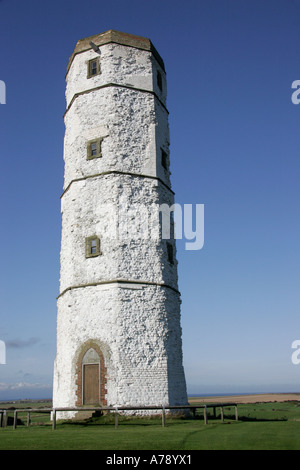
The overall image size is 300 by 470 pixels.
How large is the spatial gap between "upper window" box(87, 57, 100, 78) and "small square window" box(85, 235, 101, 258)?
8.29 metres

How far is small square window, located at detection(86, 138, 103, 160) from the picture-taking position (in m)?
20.3

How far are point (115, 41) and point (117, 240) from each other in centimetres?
1007

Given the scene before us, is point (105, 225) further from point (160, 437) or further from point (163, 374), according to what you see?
point (160, 437)

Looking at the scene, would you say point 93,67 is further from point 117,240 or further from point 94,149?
point 117,240

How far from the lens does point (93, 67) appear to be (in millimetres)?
21891

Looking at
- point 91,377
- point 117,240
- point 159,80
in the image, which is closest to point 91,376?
point 91,377

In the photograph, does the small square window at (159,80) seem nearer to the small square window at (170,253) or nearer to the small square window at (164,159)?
the small square window at (164,159)

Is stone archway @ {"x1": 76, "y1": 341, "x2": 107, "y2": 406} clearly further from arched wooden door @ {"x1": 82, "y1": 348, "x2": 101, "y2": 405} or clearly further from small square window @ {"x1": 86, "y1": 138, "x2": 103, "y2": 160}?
small square window @ {"x1": 86, "y1": 138, "x2": 103, "y2": 160}

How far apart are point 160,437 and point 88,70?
17454 mm

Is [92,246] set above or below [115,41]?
below

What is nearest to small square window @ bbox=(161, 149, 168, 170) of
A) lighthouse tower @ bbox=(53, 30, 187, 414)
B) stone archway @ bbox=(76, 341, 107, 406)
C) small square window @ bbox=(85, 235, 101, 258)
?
lighthouse tower @ bbox=(53, 30, 187, 414)

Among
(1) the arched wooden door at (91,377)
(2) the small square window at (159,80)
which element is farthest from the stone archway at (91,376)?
(2) the small square window at (159,80)

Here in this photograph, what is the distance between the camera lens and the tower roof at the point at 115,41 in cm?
2177

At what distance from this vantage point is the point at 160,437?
10.6 m
